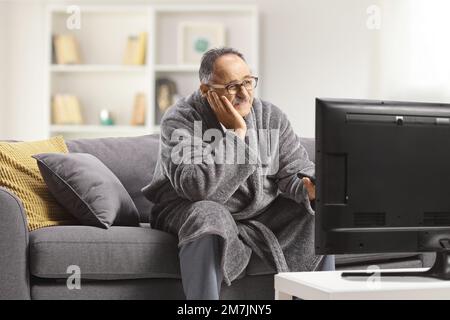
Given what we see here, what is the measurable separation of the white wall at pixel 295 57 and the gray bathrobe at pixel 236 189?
3.01 meters

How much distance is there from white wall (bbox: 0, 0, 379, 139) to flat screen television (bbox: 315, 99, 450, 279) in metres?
3.87

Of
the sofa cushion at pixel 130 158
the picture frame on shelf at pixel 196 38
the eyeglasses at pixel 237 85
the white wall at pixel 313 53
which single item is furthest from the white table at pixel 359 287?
the picture frame on shelf at pixel 196 38

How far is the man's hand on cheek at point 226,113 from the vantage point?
2277mm

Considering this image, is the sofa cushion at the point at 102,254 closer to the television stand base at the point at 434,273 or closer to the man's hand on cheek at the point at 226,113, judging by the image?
the man's hand on cheek at the point at 226,113

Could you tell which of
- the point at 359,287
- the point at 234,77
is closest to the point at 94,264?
the point at 234,77

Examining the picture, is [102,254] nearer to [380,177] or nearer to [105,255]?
[105,255]

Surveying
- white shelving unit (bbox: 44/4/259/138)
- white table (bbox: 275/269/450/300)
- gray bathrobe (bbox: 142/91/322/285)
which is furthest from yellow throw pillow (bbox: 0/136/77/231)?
white shelving unit (bbox: 44/4/259/138)

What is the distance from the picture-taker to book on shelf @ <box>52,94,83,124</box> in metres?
5.47

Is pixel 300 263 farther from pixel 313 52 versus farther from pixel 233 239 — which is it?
pixel 313 52

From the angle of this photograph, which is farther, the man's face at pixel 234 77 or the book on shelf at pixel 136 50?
the book on shelf at pixel 136 50

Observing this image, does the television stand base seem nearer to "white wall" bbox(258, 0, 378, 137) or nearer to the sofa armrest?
the sofa armrest

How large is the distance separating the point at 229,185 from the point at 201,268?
0.98 ft

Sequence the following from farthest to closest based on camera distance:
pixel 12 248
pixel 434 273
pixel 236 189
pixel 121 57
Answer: pixel 121 57
pixel 236 189
pixel 12 248
pixel 434 273

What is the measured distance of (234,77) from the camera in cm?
232
